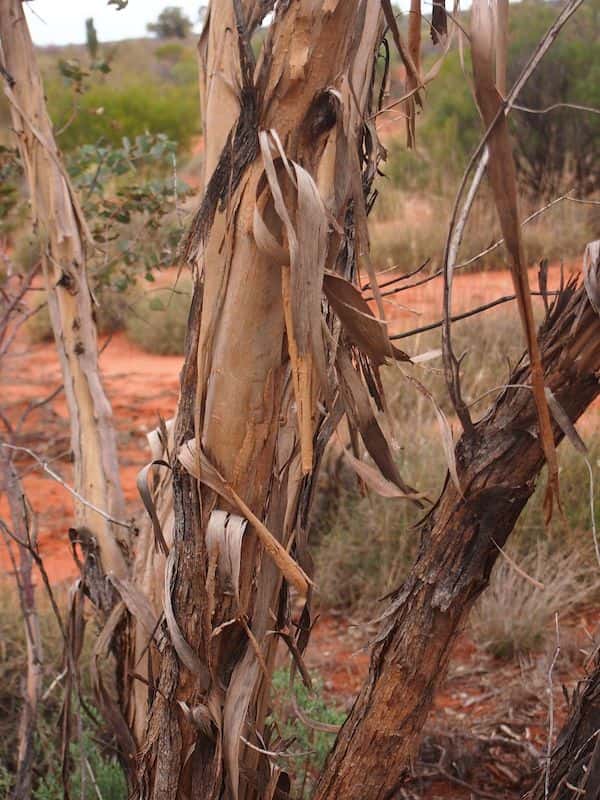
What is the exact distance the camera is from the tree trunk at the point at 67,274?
1.98 metres

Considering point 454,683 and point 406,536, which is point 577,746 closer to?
point 454,683

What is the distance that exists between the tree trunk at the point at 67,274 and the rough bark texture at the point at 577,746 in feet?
2.93

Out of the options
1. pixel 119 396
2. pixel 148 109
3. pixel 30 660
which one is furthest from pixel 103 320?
pixel 148 109

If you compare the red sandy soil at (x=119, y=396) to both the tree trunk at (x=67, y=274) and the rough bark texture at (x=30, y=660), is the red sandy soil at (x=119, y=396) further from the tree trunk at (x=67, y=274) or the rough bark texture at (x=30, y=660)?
the tree trunk at (x=67, y=274)

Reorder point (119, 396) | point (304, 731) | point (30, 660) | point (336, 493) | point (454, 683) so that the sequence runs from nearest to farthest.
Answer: point (30, 660), point (304, 731), point (454, 683), point (336, 493), point (119, 396)

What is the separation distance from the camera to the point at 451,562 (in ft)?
4.32

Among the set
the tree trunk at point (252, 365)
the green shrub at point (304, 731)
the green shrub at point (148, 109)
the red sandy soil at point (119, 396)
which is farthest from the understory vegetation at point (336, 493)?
the green shrub at point (148, 109)

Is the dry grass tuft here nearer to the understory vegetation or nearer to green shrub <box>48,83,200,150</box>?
the understory vegetation

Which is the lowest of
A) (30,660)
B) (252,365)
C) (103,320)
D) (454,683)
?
(454,683)

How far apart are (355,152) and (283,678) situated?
2058mm

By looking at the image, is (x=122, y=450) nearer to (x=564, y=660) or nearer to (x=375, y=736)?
(x=564, y=660)

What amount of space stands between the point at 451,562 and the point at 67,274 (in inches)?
42.9

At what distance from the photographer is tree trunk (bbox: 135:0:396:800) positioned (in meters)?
1.13

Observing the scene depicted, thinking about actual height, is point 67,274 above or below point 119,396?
above
